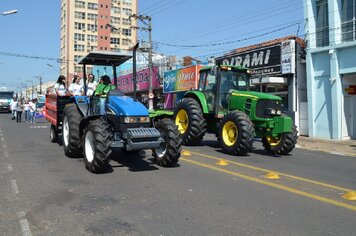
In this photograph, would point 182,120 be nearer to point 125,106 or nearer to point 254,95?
point 254,95

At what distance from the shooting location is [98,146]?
8281 mm

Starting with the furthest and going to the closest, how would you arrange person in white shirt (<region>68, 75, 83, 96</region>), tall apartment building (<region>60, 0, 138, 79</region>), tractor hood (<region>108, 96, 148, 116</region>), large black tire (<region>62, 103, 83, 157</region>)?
tall apartment building (<region>60, 0, 138, 79</region>) < person in white shirt (<region>68, 75, 83, 96</region>) < large black tire (<region>62, 103, 83, 157</region>) < tractor hood (<region>108, 96, 148, 116</region>)

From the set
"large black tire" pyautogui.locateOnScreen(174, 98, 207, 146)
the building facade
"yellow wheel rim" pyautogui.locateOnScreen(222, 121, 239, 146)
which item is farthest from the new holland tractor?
the building facade

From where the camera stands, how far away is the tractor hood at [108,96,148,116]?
28.7ft

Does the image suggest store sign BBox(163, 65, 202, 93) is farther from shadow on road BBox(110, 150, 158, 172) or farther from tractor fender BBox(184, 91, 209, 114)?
shadow on road BBox(110, 150, 158, 172)

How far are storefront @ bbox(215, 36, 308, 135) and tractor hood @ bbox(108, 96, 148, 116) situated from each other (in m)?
13.6

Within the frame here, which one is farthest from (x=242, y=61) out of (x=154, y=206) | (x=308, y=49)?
(x=154, y=206)

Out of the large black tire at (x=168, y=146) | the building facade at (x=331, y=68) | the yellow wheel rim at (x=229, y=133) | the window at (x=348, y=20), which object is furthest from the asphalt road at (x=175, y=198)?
the window at (x=348, y=20)

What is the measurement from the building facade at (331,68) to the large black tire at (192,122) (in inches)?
399

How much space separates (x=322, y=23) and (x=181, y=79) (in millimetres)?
13537

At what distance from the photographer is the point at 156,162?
31.7 ft

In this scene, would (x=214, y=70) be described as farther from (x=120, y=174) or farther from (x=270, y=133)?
(x=120, y=174)

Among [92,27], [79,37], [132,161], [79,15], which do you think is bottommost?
[132,161]

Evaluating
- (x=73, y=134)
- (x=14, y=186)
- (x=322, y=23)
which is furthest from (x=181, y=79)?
(x=14, y=186)
